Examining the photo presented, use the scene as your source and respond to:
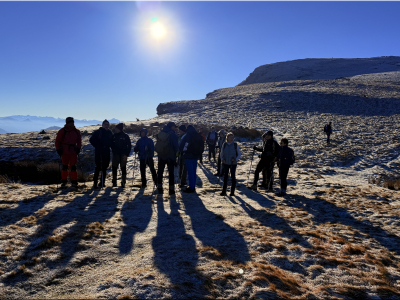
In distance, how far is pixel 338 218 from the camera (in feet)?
19.5

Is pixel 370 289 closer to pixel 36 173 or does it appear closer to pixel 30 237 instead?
pixel 30 237

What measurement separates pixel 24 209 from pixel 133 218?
2.44m

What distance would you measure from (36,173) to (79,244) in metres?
10.7

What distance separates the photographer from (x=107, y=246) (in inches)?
157

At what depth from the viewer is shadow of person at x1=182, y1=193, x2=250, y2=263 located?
12.6 feet

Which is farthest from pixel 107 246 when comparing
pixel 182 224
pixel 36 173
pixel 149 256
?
pixel 36 173

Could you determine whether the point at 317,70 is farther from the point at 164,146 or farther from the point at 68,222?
the point at 68,222

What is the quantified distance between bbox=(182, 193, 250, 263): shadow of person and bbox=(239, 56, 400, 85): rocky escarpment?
82.3 m

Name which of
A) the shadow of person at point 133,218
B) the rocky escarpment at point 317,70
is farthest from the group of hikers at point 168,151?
the rocky escarpment at point 317,70

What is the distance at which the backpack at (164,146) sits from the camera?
745 centimetres

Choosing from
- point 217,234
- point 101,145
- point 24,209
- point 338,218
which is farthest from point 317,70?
point 24,209

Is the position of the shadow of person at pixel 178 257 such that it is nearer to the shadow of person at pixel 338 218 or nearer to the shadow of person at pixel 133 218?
the shadow of person at pixel 133 218

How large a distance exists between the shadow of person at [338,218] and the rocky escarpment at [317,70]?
79721 mm

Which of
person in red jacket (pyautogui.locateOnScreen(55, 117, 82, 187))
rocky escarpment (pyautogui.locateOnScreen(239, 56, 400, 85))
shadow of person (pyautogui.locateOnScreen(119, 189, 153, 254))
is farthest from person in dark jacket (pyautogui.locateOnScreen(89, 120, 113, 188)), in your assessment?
→ rocky escarpment (pyautogui.locateOnScreen(239, 56, 400, 85))
